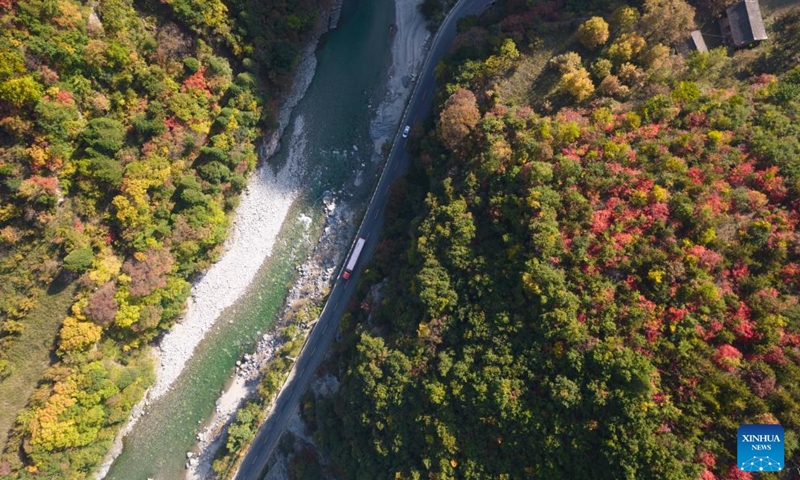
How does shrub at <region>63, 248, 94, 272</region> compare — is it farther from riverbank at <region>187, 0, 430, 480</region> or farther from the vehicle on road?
the vehicle on road

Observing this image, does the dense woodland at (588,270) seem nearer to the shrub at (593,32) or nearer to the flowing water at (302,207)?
the shrub at (593,32)

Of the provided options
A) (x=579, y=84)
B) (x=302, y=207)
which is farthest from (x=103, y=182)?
(x=579, y=84)

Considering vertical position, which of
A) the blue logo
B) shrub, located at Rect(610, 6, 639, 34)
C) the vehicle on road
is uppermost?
shrub, located at Rect(610, 6, 639, 34)

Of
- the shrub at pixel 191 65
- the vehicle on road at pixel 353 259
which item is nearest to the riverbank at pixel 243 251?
the vehicle on road at pixel 353 259

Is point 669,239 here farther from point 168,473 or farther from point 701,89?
point 168,473

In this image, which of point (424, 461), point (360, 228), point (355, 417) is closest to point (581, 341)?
point (424, 461)

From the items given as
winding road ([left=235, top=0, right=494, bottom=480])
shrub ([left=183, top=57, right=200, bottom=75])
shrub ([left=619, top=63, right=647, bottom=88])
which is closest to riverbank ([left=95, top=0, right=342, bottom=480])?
shrub ([left=183, top=57, right=200, bottom=75])
